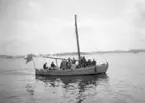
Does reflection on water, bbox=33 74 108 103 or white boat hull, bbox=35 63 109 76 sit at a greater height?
white boat hull, bbox=35 63 109 76

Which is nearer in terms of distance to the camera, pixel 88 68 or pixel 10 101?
pixel 10 101

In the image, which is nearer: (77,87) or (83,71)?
(77,87)

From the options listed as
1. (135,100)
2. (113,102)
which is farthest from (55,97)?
(135,100)

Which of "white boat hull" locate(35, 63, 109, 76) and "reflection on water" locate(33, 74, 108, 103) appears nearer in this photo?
"reflection on water" locate(33, 74, 108, 103)

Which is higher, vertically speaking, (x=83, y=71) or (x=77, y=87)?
(x=83, y=71)

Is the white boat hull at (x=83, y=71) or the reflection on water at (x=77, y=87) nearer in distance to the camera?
the reflection on water at (x=77, y=87)

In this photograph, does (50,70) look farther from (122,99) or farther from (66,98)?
(122,99)

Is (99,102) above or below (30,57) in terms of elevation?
below

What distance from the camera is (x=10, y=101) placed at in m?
16.4

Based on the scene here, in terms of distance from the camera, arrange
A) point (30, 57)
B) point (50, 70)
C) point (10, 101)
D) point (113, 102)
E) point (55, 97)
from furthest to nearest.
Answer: point (30, 57), point (50, 70), point (55, 97), point (10, 101), point (113, 102)

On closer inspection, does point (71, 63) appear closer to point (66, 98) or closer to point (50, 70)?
point (50, 70)

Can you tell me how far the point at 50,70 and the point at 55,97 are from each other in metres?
17.5

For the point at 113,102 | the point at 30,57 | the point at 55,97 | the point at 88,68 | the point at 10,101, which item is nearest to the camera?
the point at 113,102

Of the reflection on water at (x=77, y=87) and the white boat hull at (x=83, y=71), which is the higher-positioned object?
the white boat hull at (x=83, y=71)
